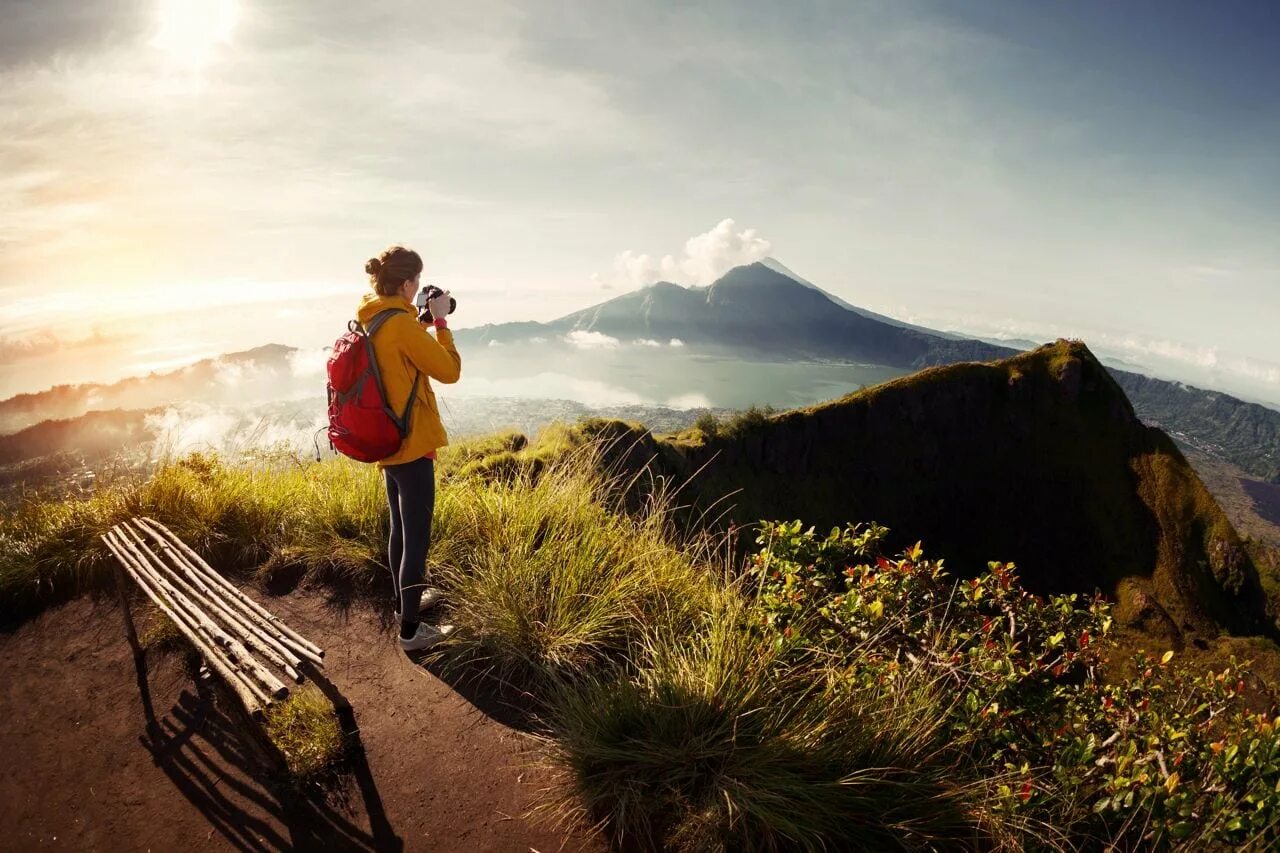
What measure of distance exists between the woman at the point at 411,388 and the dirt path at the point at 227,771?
1.96ft

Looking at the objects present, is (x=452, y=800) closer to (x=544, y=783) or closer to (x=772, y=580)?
(x=544, y=783)

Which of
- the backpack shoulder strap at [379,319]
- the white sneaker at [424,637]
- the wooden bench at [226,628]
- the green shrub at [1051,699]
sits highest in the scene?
the backpack shoulder strap at [379,319]

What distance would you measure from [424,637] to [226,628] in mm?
1264

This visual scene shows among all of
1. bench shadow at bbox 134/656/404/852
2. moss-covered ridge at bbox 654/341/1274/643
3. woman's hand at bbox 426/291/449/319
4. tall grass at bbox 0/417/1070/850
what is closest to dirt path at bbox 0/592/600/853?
bench shadow at bbox 134/656/404/852

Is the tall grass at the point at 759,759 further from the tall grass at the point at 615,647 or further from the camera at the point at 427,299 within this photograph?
the camera at the point at 427,299

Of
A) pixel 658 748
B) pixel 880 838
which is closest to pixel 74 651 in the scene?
pixel 658 748

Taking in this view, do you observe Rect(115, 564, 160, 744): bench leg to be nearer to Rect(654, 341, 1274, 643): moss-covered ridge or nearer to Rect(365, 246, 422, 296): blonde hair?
Rect(365, 246, 422, 296): blonde hair

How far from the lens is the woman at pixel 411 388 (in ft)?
12.3

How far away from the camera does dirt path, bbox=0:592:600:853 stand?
2.95 m

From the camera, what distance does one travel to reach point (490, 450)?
1491cm

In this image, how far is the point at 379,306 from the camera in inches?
148

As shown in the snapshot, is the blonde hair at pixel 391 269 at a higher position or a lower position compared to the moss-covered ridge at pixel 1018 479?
higher

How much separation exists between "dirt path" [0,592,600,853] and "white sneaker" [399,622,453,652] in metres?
0.12

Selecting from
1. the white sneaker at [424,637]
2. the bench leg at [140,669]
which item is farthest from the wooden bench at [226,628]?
the white sneaker at [424,637]
